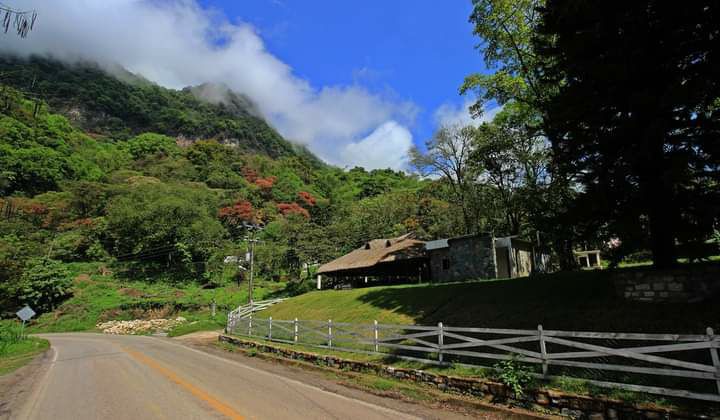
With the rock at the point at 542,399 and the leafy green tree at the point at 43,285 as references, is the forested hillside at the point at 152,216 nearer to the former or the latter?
the leafy green tree at the point at 43,285

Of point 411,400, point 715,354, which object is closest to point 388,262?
point 411,400

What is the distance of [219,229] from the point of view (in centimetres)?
5347

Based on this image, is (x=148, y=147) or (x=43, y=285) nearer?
(x=43, y=285)

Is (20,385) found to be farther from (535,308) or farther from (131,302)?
(131,302)

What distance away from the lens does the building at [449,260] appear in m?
22.4

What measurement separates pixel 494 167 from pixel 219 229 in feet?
140

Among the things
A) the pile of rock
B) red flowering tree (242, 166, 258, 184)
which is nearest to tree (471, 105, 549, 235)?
the pile of rock

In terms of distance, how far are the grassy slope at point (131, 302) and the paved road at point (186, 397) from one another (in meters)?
21.0

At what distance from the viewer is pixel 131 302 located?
38.2m

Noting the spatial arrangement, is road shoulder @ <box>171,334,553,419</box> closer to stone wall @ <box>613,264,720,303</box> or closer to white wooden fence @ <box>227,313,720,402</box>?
white wooden fence @ <box>227,313,720,402</box>

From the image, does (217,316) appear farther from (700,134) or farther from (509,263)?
(700,134)

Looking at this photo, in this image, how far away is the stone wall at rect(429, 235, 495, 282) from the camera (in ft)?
72.6

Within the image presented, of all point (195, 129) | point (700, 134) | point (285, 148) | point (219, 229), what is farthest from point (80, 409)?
point (285, 148)

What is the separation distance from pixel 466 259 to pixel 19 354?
2558cm
